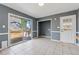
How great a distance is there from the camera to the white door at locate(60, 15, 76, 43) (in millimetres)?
5465

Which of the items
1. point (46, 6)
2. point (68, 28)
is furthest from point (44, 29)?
point (46, 6)

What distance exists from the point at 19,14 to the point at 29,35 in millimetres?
2576

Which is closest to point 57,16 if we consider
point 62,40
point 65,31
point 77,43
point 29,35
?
point 65,31

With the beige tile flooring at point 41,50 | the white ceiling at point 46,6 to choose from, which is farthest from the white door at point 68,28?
the beige tile flooring at point 41,50

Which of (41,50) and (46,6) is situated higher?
(46,6)

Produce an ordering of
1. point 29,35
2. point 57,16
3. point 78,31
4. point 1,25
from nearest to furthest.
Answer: point 1,25 → point 78,31 → point 57,16 → point 29,35

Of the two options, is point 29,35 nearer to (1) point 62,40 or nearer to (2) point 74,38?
(1) point 62,40

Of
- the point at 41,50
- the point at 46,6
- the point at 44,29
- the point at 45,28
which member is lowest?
the point at 41,50

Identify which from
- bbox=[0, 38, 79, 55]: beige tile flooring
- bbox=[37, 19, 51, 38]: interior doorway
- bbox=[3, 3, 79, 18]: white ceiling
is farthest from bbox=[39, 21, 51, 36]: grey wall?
bbox=[0, 38, 79, 55]: beige tile flooring

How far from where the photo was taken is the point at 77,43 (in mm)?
5160

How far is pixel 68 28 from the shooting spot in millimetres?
5781

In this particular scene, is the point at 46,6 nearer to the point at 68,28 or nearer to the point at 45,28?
the point at 68,28

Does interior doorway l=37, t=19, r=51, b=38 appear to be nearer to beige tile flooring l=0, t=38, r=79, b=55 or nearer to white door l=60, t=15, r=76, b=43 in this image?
white door l=60, t=15, r=76, b=43

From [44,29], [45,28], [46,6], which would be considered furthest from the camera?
[44,29]
